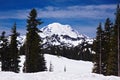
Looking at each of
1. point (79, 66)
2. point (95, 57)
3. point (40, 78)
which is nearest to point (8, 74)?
point (40, 78)

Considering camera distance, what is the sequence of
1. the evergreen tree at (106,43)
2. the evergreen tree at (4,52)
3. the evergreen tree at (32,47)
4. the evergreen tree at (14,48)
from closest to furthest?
the evergreen tree at (32,47) < the evergreen tree at (106,43) < the evergreen tree at (14,48) < the evergreen tree at (4,52)

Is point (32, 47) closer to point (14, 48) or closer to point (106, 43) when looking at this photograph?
point (14, 48)

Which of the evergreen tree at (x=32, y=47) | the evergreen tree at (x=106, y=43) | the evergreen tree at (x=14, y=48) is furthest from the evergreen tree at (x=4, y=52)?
the evergreen tree at (x=106, y=43)

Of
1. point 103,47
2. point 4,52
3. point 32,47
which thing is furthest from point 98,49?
point 4,52

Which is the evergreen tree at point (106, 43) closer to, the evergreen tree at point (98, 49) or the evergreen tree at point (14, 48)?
the evergreen tree at point (98, 49)

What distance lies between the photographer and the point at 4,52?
55125mm

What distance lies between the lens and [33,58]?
43.5m

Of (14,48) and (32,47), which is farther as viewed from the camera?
(14,48)

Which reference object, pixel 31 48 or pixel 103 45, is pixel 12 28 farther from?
pixel 103 45

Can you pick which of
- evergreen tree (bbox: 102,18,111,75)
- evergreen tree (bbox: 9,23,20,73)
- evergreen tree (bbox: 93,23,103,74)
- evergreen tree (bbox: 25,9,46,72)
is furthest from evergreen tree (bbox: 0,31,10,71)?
evergreen tree (bbox: 102,18,111,75)

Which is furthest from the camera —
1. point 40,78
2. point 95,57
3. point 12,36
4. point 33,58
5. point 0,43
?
point 0,43

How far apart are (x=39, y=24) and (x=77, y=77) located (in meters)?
25.2

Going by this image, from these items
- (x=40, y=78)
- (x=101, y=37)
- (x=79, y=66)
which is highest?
(x=101, y=37)

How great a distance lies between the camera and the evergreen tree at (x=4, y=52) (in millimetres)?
53875
